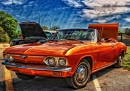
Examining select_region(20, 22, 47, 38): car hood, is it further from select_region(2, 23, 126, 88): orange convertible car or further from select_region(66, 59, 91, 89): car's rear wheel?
select_region(66, 59, 91, 89): car's rear wheel

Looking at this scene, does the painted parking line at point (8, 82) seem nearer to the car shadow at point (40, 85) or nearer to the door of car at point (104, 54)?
the car shadow at point (40, 85)

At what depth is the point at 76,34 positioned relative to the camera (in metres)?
7.05

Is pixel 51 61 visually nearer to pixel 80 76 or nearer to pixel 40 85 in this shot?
pixel 80 76

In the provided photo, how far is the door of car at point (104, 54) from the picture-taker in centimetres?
666

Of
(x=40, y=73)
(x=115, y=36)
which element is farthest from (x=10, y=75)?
(x=115, y=36)

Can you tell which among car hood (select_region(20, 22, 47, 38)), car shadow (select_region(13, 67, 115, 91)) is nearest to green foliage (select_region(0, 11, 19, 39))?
car hood (select_region(20, 22, 47, 38))

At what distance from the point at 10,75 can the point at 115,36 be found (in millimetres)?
4855

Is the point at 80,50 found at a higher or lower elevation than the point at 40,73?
higher

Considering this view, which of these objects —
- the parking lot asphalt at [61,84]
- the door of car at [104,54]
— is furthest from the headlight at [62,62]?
the door of car at [104,54]

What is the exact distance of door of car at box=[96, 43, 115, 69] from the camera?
21.9ft

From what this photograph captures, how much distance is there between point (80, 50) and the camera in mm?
5695

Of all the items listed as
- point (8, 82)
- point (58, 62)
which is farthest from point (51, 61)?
point (8, 82)

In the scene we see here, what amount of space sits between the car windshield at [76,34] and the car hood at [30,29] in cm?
562

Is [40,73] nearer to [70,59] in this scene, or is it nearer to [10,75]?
[70,59]
